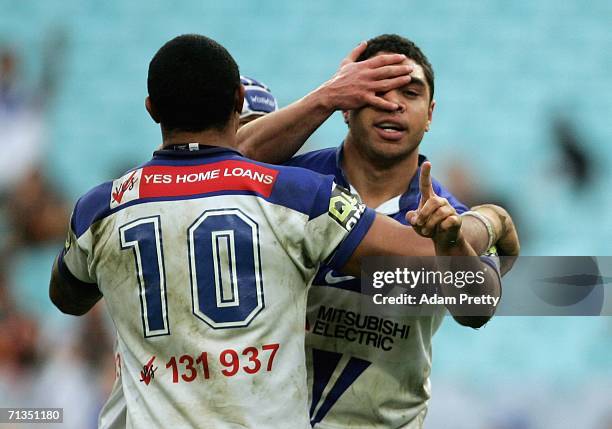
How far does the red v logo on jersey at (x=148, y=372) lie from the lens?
12.5ft

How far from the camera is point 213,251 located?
375 centimetres

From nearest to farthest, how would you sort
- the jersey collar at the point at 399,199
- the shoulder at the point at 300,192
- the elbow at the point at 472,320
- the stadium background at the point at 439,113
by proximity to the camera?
the shoulder at the point at 300,192, the elbow at the point at 472,320, the jersey collar at the point at 399,199, the stadium background at the point at 439,113

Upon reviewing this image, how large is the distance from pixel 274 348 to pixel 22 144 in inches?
323

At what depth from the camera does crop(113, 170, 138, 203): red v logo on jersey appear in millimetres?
3928

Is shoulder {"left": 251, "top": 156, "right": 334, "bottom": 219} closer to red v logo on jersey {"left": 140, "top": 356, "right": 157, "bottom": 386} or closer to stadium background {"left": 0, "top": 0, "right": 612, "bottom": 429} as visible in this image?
red v logo on jersey {"left": 140, "top": 356, "right": 157, "bottom": 386}

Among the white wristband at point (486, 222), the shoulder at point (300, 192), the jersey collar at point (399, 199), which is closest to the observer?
the shoulder at point (300, 192)

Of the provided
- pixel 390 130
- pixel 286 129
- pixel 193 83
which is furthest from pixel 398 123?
pixel 193 83

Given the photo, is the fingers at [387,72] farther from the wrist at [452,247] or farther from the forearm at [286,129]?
the wrist at [452,247]

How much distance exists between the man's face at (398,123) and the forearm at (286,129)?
17 centimetres

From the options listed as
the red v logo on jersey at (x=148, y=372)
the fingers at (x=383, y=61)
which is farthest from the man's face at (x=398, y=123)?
the red v logo on jersey at (x=148, y=372)

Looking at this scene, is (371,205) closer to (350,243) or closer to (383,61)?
(383,61)

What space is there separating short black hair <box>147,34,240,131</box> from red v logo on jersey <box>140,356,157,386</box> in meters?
0.80

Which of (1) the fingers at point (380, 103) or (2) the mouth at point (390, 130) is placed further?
(2) the mouth at point (390, 130)

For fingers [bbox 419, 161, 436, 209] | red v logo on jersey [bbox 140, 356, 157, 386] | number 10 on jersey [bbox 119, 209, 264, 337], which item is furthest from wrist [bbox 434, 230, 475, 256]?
red v logo on jersey [bbox 140, 356, 157, 386]
